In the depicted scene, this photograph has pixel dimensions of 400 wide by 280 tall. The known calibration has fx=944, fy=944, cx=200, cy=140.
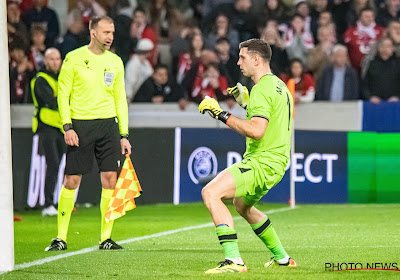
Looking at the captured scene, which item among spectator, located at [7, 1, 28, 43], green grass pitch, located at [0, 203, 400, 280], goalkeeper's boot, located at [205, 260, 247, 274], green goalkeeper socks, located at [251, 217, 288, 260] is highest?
spectator, located at [7, 1, 28, 43]

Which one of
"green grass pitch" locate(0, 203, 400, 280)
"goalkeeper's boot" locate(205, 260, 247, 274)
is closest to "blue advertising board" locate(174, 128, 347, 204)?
"green grass pitch" locate(0, 203, 400, 280)

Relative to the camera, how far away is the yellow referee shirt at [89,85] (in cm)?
972

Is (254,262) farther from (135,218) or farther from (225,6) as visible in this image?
(225,6)

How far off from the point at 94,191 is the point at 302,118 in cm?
398

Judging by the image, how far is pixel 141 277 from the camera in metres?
7.42

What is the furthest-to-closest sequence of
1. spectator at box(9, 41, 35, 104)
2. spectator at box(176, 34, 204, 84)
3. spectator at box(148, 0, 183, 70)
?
spectator at box(148, 0, 183, 70), spectator at box(176, 34, 204, 84), spectator at box(9, 41, 35, 104)

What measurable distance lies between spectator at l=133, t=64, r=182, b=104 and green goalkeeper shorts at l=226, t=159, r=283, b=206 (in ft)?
32.1

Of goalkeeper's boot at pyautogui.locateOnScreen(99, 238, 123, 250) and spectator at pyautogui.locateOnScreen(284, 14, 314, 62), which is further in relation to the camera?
spectator at pyautogui.locateOnScreen(284, 14, 314, 62)

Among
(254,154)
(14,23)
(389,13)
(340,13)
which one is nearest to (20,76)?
(14,23)

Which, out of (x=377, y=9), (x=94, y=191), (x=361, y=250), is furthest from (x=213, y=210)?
(x=377, y=9)

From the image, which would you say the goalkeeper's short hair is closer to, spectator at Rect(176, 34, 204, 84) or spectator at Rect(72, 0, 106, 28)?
spectator at Rect(176, 34, 204, 84)

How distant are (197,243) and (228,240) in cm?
306

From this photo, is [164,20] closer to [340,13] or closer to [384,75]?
[340,13]

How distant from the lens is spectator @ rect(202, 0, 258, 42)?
18.6m
